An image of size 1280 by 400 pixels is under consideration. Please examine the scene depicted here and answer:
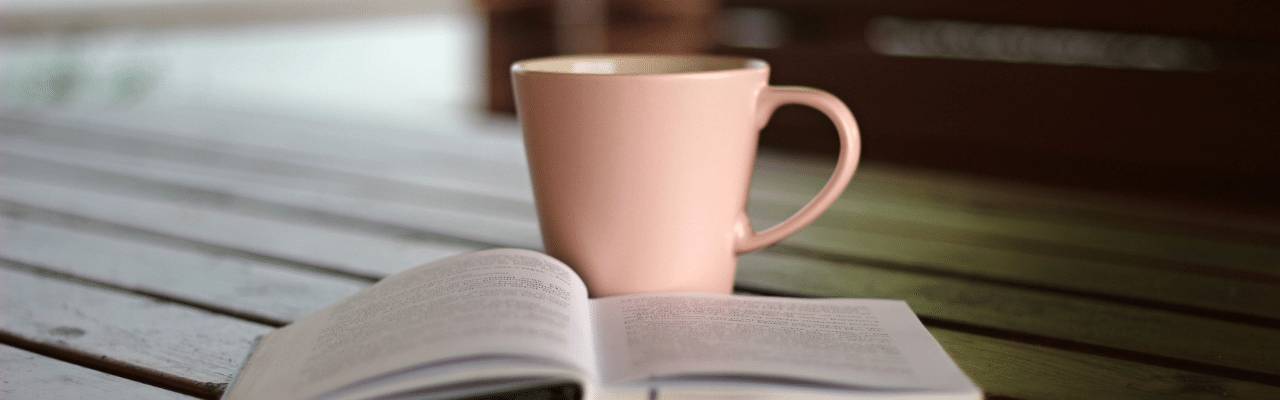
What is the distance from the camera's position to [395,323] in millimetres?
415

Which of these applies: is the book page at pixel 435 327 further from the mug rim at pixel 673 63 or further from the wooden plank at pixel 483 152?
the wooden plank at pixel 483 152

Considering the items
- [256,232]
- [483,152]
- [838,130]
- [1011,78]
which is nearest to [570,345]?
[838,130]

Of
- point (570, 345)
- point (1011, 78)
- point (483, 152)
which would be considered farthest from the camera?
point (1011, 78)

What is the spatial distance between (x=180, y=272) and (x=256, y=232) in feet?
0.37

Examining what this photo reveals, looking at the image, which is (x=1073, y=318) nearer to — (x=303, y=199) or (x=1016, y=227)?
(x=1016, y=227)

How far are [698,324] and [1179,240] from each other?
1.55ft

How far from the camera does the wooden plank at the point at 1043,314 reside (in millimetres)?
479

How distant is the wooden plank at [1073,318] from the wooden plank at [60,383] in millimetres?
339

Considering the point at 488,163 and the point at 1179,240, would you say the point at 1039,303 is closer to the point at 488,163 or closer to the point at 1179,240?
the point at 1179,240

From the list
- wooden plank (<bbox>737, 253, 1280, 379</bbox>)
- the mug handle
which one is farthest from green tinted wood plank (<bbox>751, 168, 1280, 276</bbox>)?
the mug handle

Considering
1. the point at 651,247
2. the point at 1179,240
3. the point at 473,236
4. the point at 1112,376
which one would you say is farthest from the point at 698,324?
the point at 1179,240

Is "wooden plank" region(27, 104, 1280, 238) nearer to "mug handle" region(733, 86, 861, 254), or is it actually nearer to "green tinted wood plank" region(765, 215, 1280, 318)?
"green tinted wood plank" region(765, 215, 1280, 318)

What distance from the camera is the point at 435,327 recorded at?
15.5 inches

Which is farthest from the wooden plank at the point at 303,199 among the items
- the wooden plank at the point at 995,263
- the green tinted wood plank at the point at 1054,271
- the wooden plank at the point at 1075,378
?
the wooden plank at the point at 1075,378
